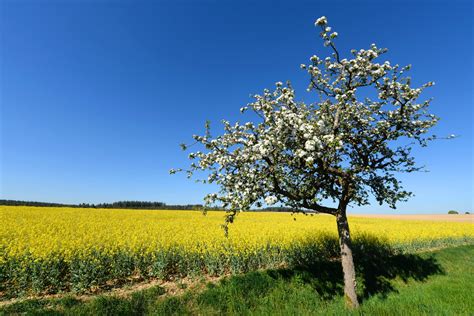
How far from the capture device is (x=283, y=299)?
1024 centimetres

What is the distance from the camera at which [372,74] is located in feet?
28.2

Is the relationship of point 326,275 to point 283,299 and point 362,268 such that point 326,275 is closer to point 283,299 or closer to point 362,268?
point 362,268

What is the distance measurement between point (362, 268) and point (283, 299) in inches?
223

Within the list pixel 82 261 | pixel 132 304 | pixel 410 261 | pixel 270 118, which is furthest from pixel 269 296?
pixel 410 261

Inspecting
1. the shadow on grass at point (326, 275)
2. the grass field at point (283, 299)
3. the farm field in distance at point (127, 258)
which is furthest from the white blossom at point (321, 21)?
the shadow on grass at point (326, 275)

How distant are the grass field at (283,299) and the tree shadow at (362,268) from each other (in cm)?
5

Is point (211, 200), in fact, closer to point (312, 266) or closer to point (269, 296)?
point (269, 296)

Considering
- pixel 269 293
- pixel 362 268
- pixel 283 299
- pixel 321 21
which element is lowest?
pixel 283 299

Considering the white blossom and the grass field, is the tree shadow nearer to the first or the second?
the grass field

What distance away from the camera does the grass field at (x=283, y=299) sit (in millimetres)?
8406

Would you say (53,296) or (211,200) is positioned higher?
(211,200)

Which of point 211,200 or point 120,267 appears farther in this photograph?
point 120,267

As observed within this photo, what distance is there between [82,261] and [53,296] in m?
1.53

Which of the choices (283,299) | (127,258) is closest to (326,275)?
(283,299)
